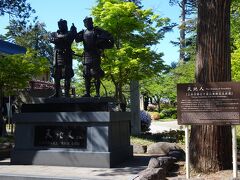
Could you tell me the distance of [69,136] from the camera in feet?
34.6

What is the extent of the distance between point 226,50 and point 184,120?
1.81 meters

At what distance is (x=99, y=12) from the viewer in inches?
763

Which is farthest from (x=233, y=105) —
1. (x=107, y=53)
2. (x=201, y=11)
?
(x=107, y=53)

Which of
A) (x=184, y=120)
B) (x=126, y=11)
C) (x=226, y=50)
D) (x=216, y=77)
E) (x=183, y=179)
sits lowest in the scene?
(x=183, y=179)

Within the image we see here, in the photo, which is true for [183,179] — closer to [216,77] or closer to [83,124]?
[216,77]

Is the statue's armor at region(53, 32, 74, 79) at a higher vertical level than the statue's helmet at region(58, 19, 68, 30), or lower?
lower

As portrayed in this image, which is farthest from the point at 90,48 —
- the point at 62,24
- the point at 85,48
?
the point at 62,24

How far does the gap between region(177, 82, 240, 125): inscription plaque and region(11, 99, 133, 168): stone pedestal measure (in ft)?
8.27

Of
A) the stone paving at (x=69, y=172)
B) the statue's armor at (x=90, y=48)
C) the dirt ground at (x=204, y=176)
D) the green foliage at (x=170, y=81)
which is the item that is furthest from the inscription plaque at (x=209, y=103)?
the green foliage at (x=170, y=81)

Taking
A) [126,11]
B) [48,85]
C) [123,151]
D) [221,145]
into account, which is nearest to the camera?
[221,145]

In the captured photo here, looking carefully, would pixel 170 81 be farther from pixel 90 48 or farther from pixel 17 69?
pixel 90 48

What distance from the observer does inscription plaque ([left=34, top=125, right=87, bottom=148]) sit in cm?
1039

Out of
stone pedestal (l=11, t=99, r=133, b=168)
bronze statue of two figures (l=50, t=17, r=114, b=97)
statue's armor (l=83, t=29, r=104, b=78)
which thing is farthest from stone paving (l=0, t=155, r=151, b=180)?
statue's armor (l=83, t=29, r=104, b=78)

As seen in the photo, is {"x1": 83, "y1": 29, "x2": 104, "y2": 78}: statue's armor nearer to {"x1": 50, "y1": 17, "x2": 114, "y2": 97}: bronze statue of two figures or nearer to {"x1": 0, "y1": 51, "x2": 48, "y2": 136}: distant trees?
{"x1": 50, "y1": 17, "x2": 114, "y2": 97}: bronze statue of two figures
